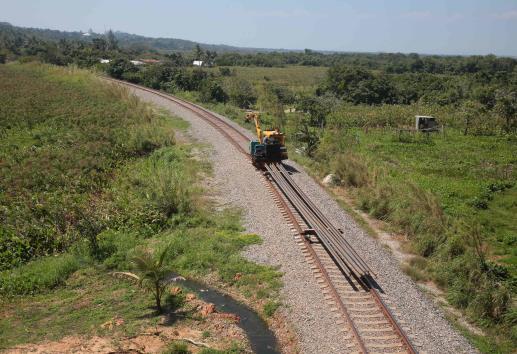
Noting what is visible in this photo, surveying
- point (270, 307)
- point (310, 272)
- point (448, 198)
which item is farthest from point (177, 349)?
point (448, 198)

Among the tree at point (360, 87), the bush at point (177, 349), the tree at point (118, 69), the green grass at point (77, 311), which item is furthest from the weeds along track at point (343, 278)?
the tree at point (118, 69)

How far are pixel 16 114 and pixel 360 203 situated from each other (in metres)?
30.2

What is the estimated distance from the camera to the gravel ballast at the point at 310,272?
38.5ft

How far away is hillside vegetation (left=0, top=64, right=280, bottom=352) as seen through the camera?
1327cm

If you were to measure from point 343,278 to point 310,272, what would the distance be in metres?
1.03

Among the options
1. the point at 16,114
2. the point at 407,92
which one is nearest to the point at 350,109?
the point at 407,92

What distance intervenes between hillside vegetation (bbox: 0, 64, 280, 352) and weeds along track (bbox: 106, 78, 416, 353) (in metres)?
1.79

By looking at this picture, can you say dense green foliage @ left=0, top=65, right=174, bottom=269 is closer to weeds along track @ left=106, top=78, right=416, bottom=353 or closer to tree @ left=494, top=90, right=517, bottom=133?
weeds along track @ left=106, top=78, right=416, bottom=353

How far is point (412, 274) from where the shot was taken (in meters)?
15.2

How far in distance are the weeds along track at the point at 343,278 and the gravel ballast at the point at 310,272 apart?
28cm

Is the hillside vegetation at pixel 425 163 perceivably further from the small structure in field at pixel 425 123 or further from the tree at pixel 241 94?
the small structure in field at pixel 425 123

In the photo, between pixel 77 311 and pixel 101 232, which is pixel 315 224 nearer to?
pixel 101 232

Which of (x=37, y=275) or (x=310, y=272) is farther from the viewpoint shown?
(x=37, y=275)

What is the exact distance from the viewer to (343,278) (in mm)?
14492
